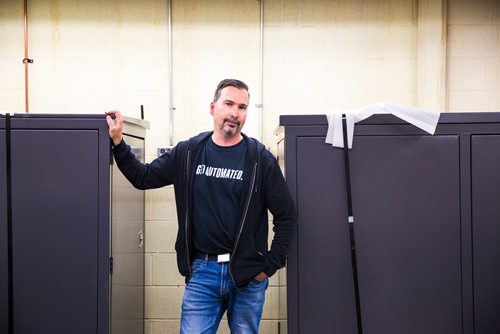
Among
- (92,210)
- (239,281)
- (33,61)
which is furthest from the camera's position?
(33,61)

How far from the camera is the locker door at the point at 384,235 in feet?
6.43

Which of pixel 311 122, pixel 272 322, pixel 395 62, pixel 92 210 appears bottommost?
pixel 272 322

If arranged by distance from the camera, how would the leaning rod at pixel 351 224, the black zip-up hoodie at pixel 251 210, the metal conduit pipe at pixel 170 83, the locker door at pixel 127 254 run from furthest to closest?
the metal conduit pipe at pixel 170 83 → the locker door at pixel 127 254 → the leaning rod at pixel 351 224 → the black zip-up hoodie at pixel 251 210

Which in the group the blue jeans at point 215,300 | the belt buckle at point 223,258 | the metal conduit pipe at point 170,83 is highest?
the metal conduit pipe at point 170,83

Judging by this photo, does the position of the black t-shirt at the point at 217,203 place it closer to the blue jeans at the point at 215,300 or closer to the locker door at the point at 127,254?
the blue jeans at the point at 215,300

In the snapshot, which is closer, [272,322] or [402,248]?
[402,248]

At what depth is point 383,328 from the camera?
1.98 m

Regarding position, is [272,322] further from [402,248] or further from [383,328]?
[402,248]

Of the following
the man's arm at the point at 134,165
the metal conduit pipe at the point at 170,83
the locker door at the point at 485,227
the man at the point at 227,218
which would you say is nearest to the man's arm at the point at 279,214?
the man at the point at 227,218

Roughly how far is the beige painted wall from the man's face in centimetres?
87

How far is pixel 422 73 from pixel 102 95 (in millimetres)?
1952

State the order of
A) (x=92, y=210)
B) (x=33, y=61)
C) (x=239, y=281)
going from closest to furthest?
1. (x=239, y=281)
2. (x=92, y=210)
3. (x=33, y=61)

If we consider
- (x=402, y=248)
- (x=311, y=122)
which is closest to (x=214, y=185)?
(x=311, y=122)

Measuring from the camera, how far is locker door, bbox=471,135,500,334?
1.98 metres
